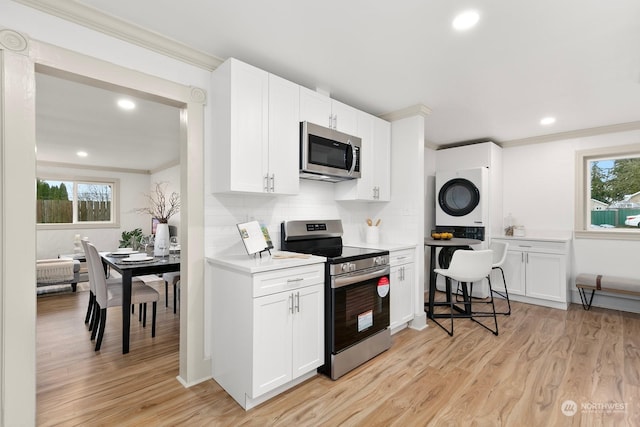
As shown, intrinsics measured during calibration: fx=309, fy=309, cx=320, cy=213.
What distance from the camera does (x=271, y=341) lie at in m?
2.02

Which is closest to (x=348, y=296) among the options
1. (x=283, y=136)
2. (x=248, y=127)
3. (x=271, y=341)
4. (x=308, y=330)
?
(x=308, y=330)

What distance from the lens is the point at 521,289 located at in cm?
434

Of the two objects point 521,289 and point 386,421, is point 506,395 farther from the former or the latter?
point 521,289

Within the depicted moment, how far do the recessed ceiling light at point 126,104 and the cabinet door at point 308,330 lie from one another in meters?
2.85

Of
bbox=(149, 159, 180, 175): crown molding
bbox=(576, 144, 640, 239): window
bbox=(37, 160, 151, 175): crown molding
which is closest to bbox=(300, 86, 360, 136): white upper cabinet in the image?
bbox=(576, 144, 640, 239): window

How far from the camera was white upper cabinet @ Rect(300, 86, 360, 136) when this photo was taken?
267 cm

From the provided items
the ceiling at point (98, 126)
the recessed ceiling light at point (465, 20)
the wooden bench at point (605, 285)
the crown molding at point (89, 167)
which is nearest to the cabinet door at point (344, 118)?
the recessed ceiling light at point (465, 20)

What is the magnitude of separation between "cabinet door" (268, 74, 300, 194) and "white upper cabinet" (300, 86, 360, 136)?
0.30ft

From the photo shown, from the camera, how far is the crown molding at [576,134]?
12.8 feet

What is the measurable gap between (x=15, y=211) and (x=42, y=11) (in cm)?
110

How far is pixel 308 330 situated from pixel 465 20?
7.47 feet

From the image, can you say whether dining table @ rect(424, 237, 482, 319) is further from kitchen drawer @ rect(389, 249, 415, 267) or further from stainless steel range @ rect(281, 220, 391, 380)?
stainless steel range @ rect(281, 220, 391, 380)

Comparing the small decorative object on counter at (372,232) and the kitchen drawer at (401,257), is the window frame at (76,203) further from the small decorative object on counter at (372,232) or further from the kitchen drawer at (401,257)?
the kitchen drawer at (401,257)

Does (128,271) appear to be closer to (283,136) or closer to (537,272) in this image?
(283,136)
